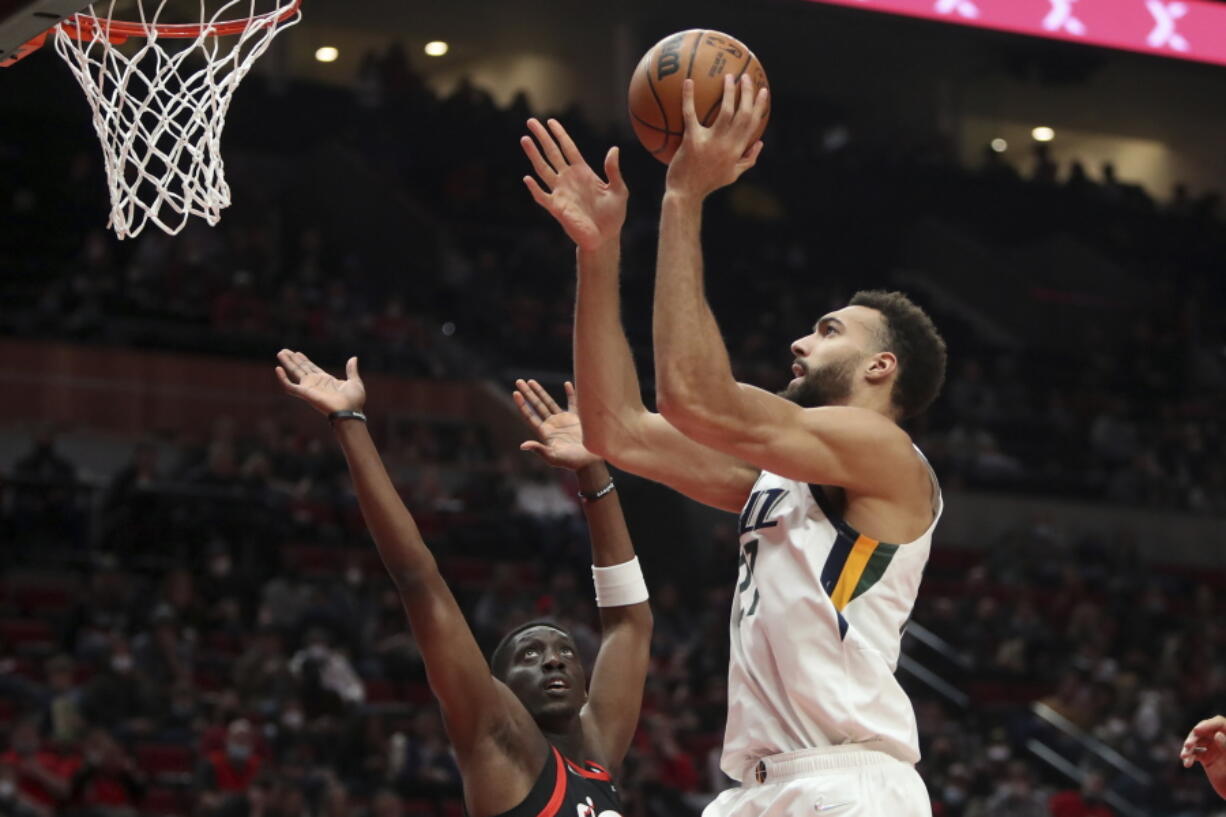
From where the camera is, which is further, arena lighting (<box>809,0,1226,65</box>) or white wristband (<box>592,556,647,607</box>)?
arena lighting (<box>809,0,1226,65</box>)

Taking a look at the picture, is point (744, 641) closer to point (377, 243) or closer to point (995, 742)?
point (995, 742)

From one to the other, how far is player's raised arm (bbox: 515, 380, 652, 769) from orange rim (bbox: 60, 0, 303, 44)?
4.24ft

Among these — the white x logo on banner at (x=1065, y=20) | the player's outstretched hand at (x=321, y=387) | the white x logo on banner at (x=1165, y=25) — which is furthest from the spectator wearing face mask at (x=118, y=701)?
the white x logo on banner at (x=1165, y=25)

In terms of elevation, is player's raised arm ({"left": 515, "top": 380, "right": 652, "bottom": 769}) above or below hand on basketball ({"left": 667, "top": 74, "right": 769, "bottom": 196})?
below

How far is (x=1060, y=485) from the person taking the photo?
1627cm

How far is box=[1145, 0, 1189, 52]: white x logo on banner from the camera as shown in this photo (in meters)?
9.38

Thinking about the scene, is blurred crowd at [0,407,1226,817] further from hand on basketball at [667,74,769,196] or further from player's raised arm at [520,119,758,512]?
hand on basketball at [667,74,769,196]

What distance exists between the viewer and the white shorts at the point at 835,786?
3.19 m

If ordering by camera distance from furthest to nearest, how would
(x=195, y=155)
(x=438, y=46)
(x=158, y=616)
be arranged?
1. (x=438, y=46)
2. (x=158, y=616)
3. (x=195, y=155)

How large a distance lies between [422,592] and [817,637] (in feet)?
3.28

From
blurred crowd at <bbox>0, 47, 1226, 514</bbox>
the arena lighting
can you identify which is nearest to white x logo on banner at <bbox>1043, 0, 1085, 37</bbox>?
the arena lighting

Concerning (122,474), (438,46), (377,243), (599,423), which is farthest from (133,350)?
(599,423)

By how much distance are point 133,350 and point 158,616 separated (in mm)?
4008

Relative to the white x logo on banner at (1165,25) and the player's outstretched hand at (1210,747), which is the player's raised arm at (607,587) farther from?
the white x logo on banner at (1165,25)
